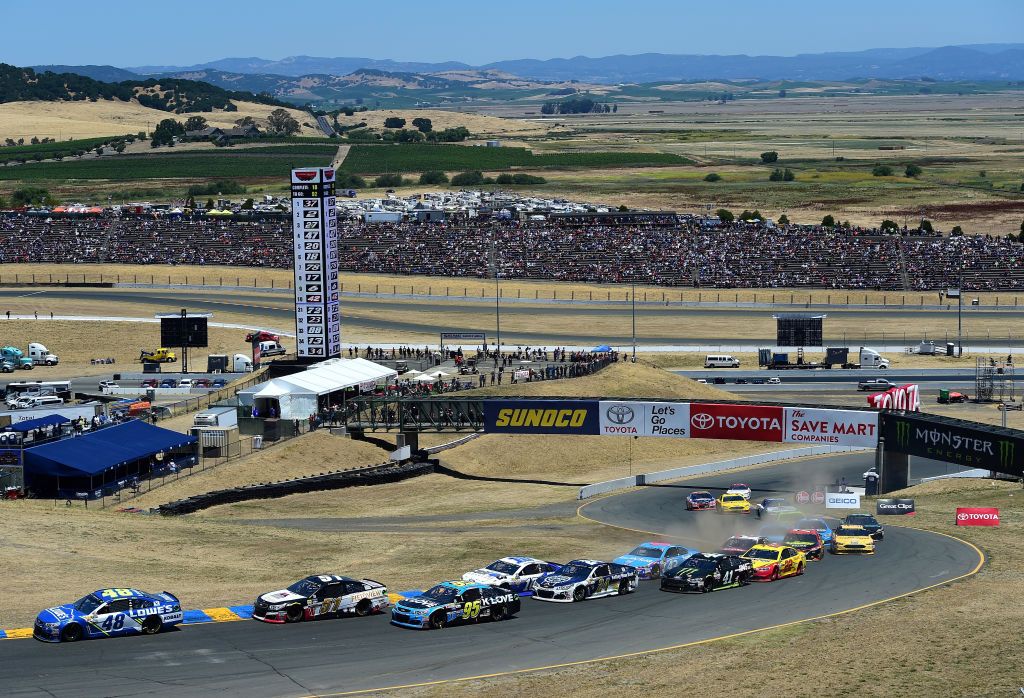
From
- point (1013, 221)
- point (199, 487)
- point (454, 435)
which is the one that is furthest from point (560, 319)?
point (1013, 221)

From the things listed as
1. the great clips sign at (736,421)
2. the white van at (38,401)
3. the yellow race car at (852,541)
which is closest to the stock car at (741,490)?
the great clips sign at (736,421)

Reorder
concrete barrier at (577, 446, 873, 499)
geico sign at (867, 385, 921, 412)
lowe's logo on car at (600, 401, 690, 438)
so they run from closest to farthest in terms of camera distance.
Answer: concrete barrier at (577, 446, 873, 499)
geico sign at (867, 385, 921, 412)
lowe's logo on car at (600, 401, 690, 438)

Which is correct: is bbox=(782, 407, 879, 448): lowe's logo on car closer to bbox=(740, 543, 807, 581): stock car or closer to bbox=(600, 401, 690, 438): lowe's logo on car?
bbox=(600, 401, 690, 438): lowe's logo on car

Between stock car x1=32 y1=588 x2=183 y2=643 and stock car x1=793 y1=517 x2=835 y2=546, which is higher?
stock car x1=32 y1=588 x2=183 y2=643

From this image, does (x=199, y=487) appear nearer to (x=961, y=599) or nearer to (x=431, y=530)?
(x=431, y=530)

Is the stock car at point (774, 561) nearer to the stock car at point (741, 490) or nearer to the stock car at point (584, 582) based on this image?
the stock car at point (584, 582)

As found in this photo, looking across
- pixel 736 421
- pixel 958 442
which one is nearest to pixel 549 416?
pixel 736 421

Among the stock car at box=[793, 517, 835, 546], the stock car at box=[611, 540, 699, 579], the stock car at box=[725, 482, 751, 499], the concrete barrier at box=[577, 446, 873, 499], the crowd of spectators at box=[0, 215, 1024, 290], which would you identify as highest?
the crowd of spectators at box=[0, 215, 1024, 290]

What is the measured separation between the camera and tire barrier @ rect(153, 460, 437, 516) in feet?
→ 185

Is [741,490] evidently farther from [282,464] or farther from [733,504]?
[282,464]

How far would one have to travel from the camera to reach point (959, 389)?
92.4 meters

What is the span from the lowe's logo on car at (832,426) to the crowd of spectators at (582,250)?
71846mm

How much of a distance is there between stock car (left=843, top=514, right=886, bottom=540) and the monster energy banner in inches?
401

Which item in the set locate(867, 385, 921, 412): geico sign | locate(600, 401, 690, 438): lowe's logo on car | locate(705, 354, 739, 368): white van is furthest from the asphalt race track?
locate(705, 354, 739, 368): white van
